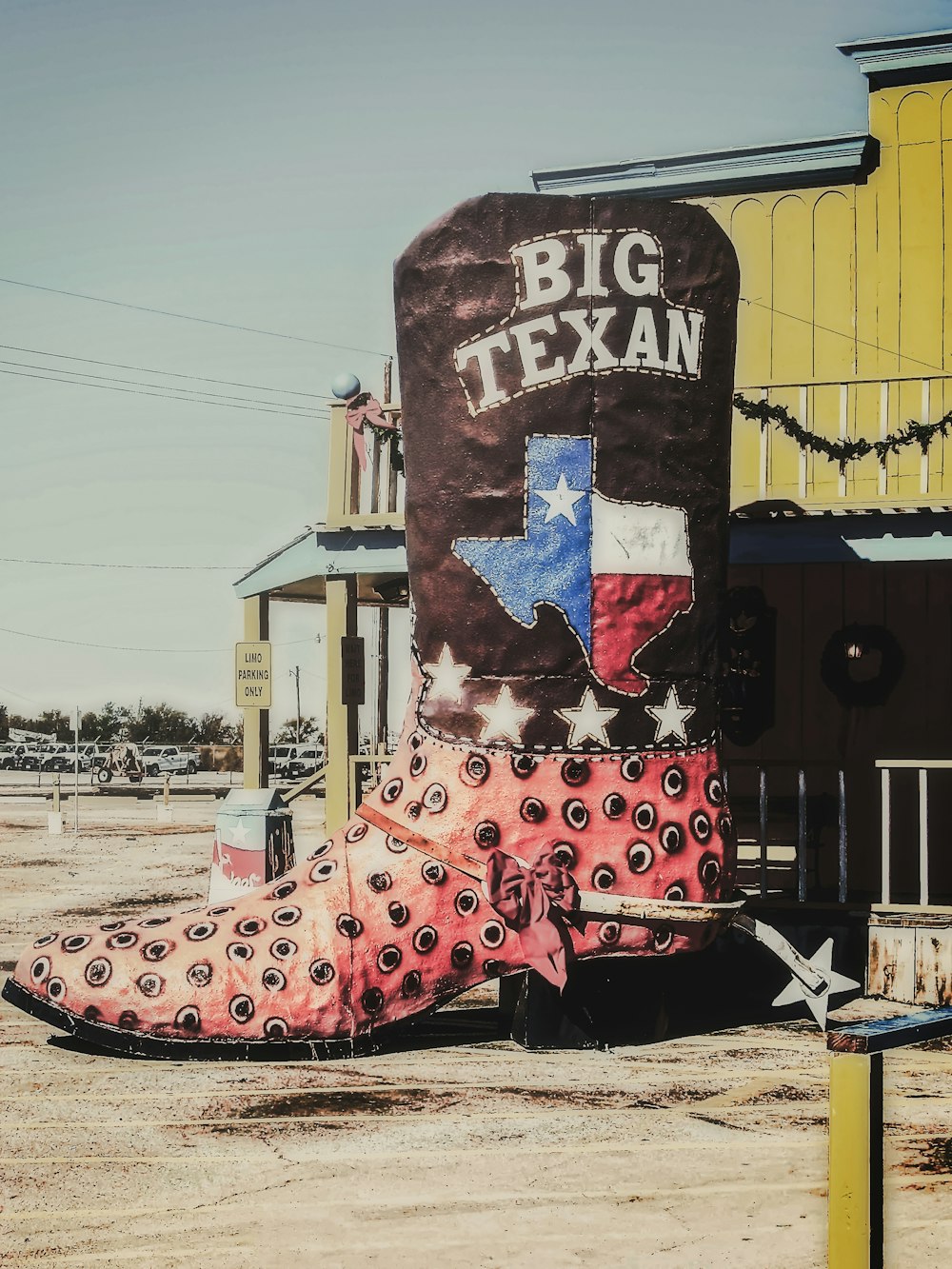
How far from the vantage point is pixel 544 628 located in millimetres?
5656

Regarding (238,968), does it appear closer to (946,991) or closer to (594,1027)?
(594,1027)

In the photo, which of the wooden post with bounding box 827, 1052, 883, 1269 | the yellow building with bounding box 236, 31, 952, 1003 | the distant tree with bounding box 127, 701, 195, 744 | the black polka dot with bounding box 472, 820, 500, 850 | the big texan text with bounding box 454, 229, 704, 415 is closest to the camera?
the wooden post with bounding box 827, 1052, 883, 1269

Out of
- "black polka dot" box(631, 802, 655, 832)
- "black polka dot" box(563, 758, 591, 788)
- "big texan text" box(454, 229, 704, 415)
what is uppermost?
"big texan text" box(454, 229, 704, 415)

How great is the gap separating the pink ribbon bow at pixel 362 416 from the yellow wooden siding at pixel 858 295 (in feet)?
8.38

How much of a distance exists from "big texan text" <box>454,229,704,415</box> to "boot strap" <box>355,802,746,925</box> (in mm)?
1552

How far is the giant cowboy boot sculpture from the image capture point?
5.44 metres

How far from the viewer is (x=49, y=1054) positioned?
5555 millimetres

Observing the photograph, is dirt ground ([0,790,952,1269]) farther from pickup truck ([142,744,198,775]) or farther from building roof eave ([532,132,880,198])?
pickup truck ([142,744,198,775])

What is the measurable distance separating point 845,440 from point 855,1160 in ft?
22.5

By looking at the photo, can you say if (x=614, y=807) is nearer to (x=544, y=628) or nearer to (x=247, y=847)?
(x=544, y=628)

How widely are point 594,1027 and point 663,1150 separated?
1.42 meters

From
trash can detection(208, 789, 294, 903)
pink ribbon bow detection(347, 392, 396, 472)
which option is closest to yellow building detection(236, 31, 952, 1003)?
pink ribbon bow detection(347, 392, 396, 472)

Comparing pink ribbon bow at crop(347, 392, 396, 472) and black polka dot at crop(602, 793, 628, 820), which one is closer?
black polka dot at crop(602, 793, 628, 820)

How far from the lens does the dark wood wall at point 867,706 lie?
30.7 feet
